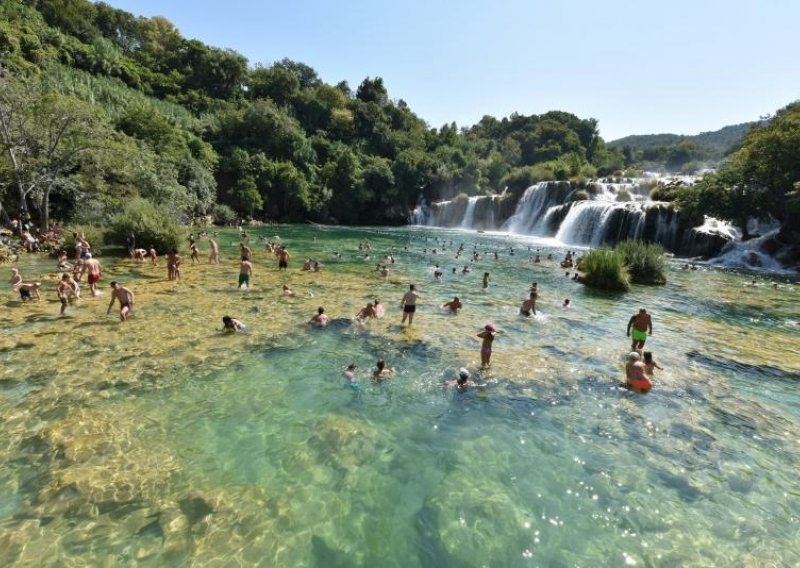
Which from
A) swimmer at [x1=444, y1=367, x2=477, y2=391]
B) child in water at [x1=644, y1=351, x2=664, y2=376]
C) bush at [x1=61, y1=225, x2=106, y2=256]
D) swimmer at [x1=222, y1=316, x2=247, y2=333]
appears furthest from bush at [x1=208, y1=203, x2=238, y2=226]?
child in water at [x1=644, y1=351, x2=664, y2=376]

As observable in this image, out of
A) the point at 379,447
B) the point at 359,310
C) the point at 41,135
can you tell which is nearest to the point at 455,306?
the point at 359,310

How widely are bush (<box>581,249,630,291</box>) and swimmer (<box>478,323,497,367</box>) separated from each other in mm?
14242

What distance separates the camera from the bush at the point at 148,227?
1041 inches

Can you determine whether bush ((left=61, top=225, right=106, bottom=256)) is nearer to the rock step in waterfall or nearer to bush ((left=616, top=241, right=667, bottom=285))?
bush ((left=616, top=241, right=667, bottom=285))

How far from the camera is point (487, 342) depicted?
10.7 meters

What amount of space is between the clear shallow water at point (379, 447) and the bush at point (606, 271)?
26.2ft

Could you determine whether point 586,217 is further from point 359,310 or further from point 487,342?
point 487,342

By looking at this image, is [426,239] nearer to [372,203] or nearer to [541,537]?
[372,203]

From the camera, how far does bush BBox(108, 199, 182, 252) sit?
26453 millimetres

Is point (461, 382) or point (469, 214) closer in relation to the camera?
point (461, 382)

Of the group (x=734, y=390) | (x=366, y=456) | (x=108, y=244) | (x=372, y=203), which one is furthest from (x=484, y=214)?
(x=366, y=456)

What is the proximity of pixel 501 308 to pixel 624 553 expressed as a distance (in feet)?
41.5

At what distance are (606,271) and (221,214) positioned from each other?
46.0 m

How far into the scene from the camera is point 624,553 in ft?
18.2
